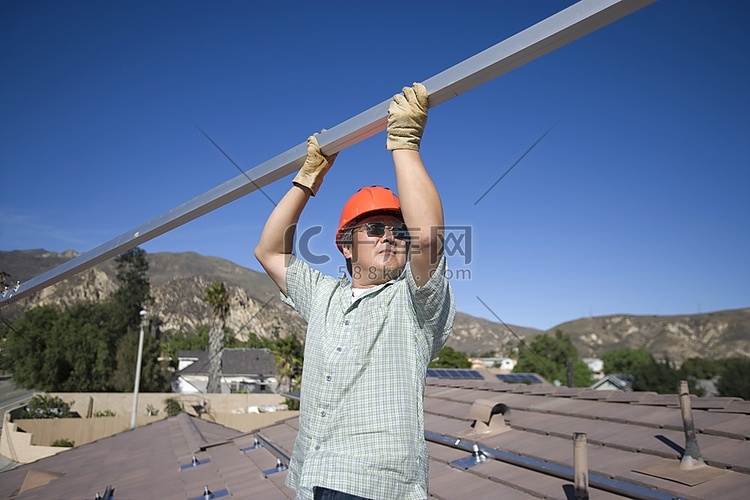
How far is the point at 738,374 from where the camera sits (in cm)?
5228

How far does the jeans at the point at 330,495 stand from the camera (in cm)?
202

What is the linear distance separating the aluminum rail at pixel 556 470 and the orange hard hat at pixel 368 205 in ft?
7.44

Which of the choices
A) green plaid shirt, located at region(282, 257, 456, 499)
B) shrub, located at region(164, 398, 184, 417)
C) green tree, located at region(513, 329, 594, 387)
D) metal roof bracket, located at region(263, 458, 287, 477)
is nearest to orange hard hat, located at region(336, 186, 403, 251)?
green plaid shirt, located at region(282, 257, 456, 499)

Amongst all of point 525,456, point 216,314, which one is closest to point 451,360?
point 216,314

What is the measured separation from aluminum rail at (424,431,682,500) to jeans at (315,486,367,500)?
2098 mm

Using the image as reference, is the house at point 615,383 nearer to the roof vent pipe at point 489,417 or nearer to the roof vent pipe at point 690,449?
the roof vent pipe at point 489,417

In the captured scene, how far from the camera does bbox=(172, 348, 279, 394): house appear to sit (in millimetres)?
56688

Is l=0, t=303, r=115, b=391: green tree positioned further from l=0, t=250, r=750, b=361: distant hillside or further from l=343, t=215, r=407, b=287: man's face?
l=0, t=250, r=750, b=361: distant hillside

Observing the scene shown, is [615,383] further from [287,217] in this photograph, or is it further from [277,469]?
[287,217]

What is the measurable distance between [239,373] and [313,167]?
62.2 m

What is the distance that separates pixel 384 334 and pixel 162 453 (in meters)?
7.74

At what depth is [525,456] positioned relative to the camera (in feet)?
15.0

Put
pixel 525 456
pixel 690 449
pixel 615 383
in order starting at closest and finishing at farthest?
pixel 690 449, pixel 525 456, pixel 615 383

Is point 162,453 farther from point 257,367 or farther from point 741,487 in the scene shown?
point 257,367
